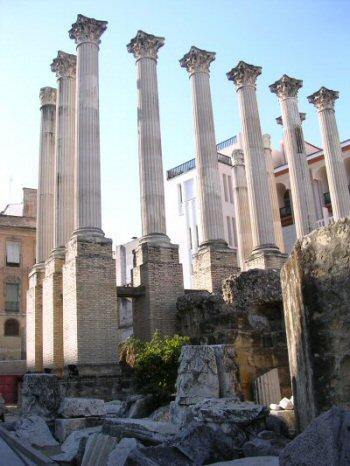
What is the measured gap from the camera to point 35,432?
11727mm

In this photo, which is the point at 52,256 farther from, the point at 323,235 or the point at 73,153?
the point at 323,235

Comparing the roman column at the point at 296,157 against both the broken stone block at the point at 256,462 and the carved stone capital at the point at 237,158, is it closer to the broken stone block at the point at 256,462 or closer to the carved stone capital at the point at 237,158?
the carved stone capital at the point at 237,158

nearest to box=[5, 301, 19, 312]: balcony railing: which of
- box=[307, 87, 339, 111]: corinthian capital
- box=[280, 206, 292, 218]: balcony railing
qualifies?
box=[280, 206, 292, 218]: balcony railing

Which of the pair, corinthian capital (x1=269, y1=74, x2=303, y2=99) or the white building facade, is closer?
corinthian capital (x1=269, y1=74, x2=303, y2=99)

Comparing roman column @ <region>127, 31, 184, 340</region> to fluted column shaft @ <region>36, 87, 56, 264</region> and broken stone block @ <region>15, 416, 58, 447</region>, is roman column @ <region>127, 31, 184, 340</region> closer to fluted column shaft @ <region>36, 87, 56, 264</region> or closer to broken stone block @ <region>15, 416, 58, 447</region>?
fluted column shaft @ <region>36, 87, 56, 264</region>

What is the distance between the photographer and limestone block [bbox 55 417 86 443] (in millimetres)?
12117

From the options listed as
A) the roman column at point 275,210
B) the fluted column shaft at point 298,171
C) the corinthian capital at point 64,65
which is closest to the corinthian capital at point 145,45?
the corinthian capital at point 64,65

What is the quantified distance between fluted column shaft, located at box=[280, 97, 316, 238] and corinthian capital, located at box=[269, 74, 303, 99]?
271 mm

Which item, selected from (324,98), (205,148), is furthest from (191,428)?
(324,98)

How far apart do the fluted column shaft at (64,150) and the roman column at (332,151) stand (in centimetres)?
1382

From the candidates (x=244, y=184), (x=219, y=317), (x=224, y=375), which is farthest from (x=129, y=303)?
(x=224, y=375)

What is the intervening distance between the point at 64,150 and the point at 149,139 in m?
3.96

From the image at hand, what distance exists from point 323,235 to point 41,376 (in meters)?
10.4

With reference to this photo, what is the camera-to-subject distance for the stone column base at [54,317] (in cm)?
2188
